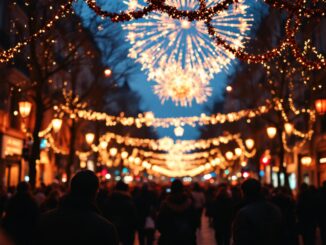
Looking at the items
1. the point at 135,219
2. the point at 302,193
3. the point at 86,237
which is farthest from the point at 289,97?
the point at 86,237

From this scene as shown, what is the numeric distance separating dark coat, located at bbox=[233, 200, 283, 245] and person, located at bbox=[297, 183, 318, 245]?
28.5 feet

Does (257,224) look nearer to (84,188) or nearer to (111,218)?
(84,188)

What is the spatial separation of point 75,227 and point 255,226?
2.95 meters

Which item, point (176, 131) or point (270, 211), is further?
point (176, 131)

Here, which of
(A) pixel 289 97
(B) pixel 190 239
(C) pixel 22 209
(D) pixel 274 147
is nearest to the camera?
(C) pixel 22 209

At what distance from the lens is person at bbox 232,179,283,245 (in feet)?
24.2

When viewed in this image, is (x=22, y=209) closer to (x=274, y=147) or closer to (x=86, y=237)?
(x=86, y=237)

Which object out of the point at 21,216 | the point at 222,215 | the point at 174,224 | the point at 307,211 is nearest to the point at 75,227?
the point at 21,216

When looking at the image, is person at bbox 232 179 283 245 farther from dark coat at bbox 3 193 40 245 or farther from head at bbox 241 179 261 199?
dark coat at bbox 3 193 40 245

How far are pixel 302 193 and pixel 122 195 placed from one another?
532 centimetres

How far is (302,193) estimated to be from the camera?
16.0 meters

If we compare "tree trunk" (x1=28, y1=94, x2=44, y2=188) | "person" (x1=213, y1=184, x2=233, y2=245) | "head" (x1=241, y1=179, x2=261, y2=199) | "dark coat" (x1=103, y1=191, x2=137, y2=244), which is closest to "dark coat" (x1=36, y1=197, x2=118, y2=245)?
"head" (x1=241, y1=179, x2=261, y2=199)

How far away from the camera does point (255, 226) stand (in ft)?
24.3

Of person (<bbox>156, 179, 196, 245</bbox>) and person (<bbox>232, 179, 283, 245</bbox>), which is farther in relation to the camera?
person (<bbox>156, 179, 196, 245</bbox>)
